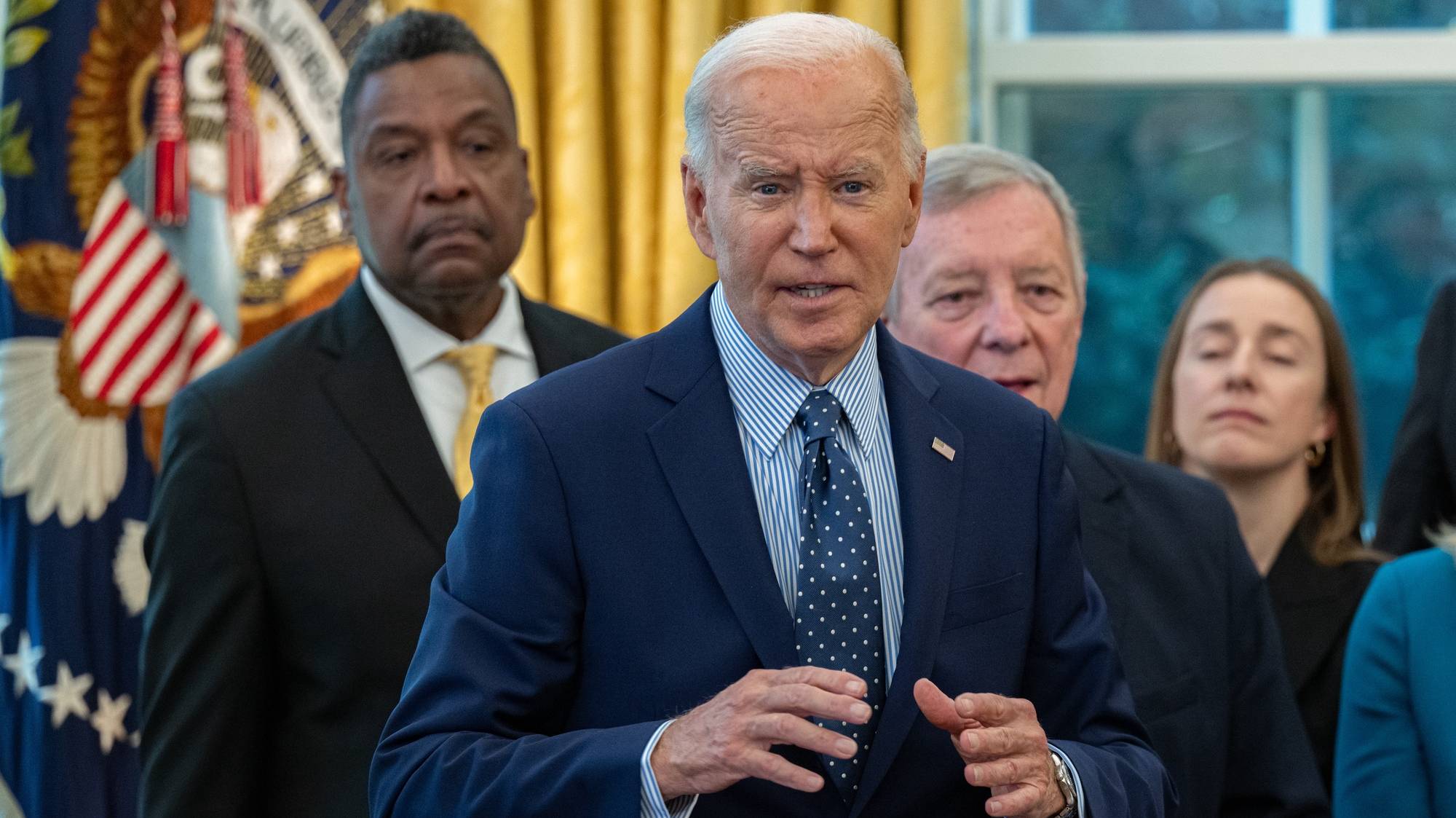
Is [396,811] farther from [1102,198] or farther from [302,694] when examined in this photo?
[1102,198]

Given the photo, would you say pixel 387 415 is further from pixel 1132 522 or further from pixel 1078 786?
pixel 1078 786

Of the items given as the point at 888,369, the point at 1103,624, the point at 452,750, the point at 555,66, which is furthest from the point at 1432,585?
the point at 555,66

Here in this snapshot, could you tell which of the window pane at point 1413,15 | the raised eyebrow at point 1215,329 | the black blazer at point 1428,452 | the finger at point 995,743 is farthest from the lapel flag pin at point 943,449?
Result: the window pane at point 1413,15

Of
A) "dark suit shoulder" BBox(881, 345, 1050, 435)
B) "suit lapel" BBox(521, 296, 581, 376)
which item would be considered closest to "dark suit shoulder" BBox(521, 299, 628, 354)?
"suit lapel" BBox(521, 296, 581, 376)

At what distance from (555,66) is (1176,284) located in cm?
161

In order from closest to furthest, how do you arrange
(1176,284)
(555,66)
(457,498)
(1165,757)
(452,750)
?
(452,750), (1165,757), (457,498), (555,66), (1176,284)

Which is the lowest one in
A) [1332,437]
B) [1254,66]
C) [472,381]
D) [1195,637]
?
[1195,637]

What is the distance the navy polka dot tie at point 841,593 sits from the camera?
4.36ft

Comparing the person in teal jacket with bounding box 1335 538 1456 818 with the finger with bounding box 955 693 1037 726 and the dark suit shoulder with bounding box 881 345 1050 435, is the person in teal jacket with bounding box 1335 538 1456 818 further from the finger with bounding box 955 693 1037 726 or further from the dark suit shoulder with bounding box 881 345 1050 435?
the finger with bounding box 955 693 1037 726

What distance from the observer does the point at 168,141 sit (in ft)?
10.5

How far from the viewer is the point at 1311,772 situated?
1941 millimetres

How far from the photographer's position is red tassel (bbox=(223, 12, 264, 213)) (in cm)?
325

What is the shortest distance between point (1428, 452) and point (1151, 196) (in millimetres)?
1112

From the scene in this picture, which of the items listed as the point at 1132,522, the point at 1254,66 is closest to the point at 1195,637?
the point at 1132,522
